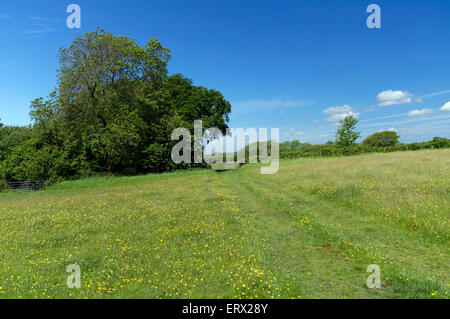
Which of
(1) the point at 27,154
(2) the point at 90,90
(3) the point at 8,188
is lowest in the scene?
(3) the point at 8,188

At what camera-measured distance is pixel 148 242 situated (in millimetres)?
8414

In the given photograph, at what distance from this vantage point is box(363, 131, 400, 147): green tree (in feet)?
334

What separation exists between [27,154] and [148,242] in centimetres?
3607

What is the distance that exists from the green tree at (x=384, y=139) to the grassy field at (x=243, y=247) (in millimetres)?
107442

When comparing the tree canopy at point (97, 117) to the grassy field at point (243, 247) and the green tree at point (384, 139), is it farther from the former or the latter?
the green tree at point (384, 139)

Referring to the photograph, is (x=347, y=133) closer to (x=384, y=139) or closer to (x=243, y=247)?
(x=243, y=247)

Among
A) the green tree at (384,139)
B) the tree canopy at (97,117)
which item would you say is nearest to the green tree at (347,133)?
the tree canopy at (97,117)

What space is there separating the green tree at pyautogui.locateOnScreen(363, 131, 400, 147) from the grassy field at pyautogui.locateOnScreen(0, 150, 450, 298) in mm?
107442

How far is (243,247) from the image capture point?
769cm

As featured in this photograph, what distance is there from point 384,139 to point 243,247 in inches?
4890

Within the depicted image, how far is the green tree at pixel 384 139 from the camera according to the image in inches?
4011

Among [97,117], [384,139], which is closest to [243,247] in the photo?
[97,117]
